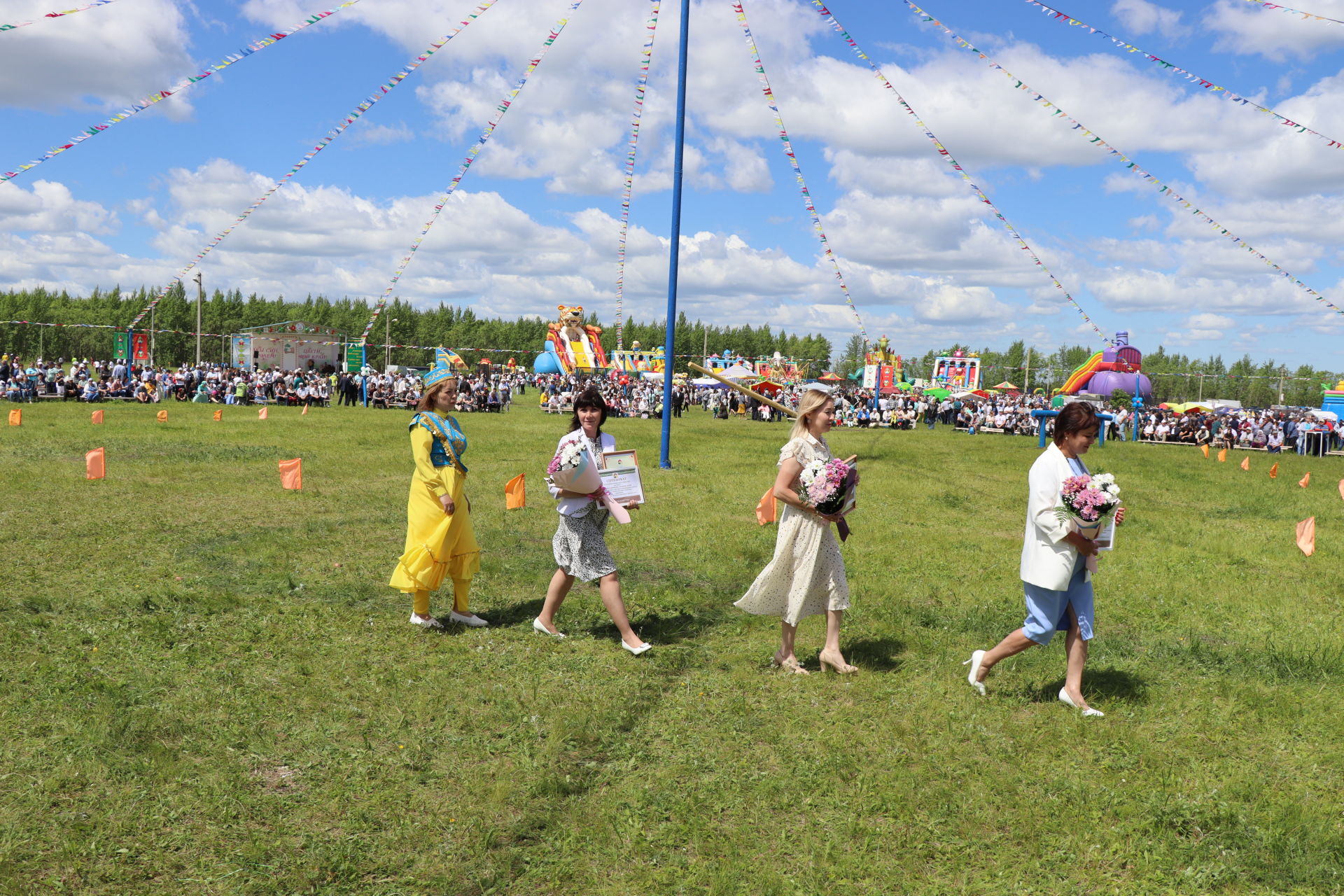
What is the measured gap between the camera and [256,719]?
16.9ft

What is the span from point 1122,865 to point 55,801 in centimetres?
463

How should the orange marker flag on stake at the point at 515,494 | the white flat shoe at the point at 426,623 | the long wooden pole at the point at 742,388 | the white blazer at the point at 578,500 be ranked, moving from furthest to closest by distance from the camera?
the orange marker flag on stake at the point at 515,494 → the long wooden pole at the point at 742,388 → the white flat shoe at the point at 426,623 → the white blazer at the point at 578,500

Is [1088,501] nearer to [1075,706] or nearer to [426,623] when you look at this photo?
[1075,706]

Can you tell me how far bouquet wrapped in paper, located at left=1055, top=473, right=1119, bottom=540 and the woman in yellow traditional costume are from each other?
4.03m

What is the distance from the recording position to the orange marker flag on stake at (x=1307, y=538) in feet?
37.9

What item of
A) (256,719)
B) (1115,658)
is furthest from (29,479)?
(1115,658)

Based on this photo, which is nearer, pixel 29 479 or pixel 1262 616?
pixel 1262 616

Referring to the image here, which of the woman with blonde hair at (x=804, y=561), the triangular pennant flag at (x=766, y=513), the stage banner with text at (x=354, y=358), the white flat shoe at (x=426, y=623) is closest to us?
the woman with blonde hair at (x=804, y=561)

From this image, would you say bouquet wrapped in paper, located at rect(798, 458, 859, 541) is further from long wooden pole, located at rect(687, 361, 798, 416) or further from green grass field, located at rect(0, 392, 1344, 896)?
long wooden pole, located at rect(687, 361, 798, 416)

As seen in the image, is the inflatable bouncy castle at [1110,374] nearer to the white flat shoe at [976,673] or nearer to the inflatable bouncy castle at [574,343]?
the inflatable bouncy castle at [574,343]

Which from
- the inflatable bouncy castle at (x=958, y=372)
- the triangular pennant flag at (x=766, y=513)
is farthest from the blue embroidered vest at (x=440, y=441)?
the inflatable bouncy castle at (x=958, y=372)

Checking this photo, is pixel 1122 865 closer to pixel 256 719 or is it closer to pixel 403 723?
pixel 403 723

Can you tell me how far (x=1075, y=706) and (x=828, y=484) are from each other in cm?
198

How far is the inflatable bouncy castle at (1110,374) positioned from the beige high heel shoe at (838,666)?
4582cm
